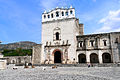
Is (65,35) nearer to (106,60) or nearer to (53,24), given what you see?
(53,24)

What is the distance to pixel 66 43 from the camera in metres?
24.4

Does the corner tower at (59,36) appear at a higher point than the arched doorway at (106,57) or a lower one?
higher

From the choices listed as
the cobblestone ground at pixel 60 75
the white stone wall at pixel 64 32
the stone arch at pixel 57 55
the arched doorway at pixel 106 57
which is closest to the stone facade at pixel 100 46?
the arched doorway at pixel 106 57

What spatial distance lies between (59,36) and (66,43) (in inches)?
86.1

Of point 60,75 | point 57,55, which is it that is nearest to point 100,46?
point 57,55

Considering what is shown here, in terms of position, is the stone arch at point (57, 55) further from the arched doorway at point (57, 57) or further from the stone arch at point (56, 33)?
the stone arch at point (56, 33)

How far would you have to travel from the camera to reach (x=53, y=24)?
26.1 m

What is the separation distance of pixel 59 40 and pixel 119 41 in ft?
38.7

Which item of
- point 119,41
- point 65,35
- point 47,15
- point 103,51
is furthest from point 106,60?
point 47,15

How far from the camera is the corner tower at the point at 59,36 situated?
2403 centimetres

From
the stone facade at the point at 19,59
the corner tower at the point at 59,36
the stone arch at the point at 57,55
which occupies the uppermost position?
the corner tower at the point at 59,36

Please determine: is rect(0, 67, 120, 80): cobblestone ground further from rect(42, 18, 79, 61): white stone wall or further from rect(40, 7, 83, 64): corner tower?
rect(42, 18, 79, 61): white stone wall

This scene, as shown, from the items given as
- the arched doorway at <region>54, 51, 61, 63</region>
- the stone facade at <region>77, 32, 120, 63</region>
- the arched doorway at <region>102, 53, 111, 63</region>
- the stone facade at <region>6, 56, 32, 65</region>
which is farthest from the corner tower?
the stone facade at <region>6, 56, 32, 65</region>

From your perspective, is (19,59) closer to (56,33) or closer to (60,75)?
(56,33)
